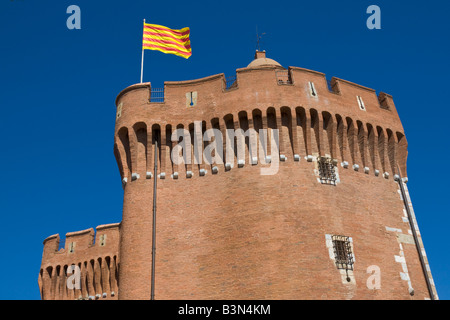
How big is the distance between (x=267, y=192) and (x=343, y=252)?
4.16 metres

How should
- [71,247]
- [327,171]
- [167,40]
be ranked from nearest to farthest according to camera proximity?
1. [327,171]
2. [167,40]
3. [71,247]

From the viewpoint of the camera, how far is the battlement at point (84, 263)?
2942 centimetres

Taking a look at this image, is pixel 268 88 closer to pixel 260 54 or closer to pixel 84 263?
pixel 260 54

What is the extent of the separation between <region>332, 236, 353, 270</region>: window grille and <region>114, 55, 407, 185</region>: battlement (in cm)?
414

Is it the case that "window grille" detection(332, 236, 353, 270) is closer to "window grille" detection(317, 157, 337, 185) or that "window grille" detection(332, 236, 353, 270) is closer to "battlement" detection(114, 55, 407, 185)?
"window grille" detection(317, 157, 337, 185)

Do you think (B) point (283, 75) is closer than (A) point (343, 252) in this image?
No

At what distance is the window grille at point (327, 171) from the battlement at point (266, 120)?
390 millimetres

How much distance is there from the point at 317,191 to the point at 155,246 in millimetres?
7747

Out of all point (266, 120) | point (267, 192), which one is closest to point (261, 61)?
point (266, 120)

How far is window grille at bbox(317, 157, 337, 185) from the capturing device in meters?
21.8

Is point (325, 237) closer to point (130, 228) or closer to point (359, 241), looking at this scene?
point (359, 241)

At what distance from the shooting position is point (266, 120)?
22.5 m

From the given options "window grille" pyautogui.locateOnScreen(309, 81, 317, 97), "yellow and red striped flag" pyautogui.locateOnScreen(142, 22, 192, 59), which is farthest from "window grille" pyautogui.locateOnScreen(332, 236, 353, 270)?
"yellow and red striped flag" pyautogui.locateOnScreen(142, 22, 192, 59)
